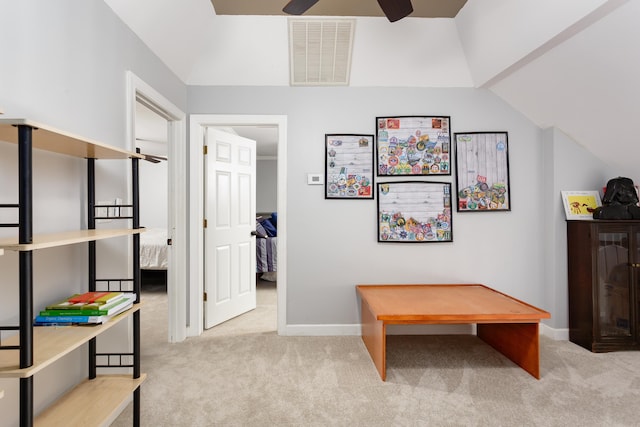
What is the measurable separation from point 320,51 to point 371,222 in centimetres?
156

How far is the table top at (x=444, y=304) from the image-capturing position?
2.20 meters

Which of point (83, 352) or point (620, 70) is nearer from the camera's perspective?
point (83, 352)

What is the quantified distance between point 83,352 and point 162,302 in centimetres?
247

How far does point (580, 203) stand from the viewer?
2854 millimetres

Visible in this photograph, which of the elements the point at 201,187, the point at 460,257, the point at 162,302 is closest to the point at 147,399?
the point at 201,187

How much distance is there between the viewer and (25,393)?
1044 millimetres

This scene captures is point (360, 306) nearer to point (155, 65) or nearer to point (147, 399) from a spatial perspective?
point (147, 399)

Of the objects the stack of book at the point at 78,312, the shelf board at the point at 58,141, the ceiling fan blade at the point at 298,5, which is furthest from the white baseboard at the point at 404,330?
the ceiling fan blade at the point at 298,5

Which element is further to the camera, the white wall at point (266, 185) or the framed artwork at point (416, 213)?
the white wall at point (266, 185)

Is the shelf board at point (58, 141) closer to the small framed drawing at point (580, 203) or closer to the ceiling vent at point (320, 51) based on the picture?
the ceiling vent at point (320, 51)

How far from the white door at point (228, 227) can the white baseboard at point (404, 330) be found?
79cm

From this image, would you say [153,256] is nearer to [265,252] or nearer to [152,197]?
[265,252]

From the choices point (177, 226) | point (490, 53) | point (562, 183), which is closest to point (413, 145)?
point (490, 53)

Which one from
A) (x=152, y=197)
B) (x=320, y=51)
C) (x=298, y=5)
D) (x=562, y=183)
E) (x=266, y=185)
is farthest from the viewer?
(x=266, y=185)
